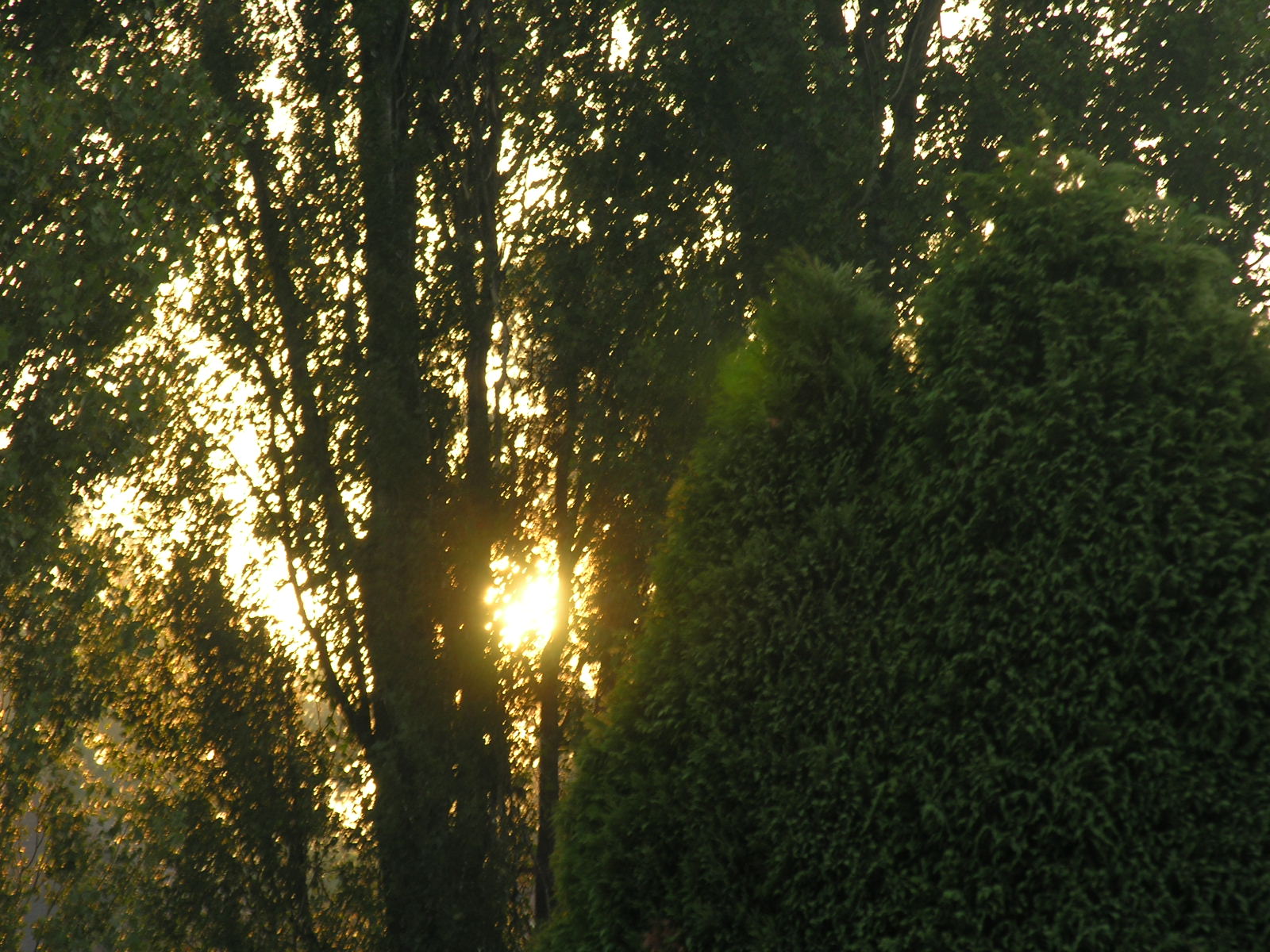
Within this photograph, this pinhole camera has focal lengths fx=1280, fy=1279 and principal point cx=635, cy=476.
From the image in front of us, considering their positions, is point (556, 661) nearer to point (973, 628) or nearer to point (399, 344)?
point (399, 344)

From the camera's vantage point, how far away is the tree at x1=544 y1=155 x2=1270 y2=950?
5207 millimetres

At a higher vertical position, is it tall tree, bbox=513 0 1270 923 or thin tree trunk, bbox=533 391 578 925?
tall tree, bbox=513 0 1270 923

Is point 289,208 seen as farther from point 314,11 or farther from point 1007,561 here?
point 1007,561

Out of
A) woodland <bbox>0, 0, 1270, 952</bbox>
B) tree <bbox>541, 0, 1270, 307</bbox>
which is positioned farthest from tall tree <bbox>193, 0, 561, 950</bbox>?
tree <bbox>541, 0, 1270, 307</bbox>

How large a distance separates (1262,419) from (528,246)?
8.37 metres

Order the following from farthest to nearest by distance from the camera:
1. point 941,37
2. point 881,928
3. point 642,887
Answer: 1. point 941,37
2. point 642,887
3. point 881,928

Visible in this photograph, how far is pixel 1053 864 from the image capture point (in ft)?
17.3

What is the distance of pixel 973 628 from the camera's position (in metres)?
5.74

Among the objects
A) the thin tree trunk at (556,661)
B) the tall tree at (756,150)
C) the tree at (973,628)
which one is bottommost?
the tree at (973,628)

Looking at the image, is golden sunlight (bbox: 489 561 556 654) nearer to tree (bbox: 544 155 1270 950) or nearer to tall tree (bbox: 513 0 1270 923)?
tall tree (bbox: 513 0 1270 923)

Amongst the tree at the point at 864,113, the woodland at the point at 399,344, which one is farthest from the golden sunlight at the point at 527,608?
the tree at the point at 864,113

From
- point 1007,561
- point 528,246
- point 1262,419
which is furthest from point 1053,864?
point 528,246

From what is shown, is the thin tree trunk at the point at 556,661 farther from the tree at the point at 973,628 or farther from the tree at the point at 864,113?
the tree at the point at 973,628

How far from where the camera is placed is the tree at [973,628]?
521 cm
